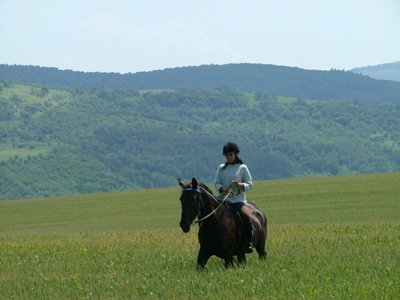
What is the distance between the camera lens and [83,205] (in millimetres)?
67812

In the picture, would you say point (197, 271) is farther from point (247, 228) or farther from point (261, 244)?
point (261, 244)

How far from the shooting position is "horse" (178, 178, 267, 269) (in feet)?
50.3

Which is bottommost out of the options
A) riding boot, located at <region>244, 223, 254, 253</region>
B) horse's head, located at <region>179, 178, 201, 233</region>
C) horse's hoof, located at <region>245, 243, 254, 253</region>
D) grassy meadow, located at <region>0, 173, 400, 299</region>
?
grassy meadow, located at <region>0, 173, 400, 299</region>

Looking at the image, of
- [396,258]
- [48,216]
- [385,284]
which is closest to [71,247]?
[396,258]

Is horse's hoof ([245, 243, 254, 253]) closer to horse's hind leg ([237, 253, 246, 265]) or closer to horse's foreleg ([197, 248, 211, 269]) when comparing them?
horse's hind leg ([237, 253, 246, 265])

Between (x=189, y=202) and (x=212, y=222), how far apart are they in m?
0.72

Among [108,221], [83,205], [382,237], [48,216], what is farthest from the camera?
[83,205]

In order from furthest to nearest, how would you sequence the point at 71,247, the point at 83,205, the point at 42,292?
1. the point at 83,205
2. the point at 71,247
3. the point at 42,292

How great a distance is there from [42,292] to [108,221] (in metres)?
33.8

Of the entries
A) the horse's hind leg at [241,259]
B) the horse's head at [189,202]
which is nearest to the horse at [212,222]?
the horse's head at [189,202]

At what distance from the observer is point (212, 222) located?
15.7 metres

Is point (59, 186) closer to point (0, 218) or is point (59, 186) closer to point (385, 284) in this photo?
point (0, 218)

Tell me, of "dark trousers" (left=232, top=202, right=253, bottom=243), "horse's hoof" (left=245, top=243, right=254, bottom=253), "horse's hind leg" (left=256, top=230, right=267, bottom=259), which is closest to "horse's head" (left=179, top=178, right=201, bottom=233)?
"dark trousers" (left=232, top=202, right=253, bottom=243)

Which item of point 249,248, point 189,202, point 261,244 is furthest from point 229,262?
point 189,202
